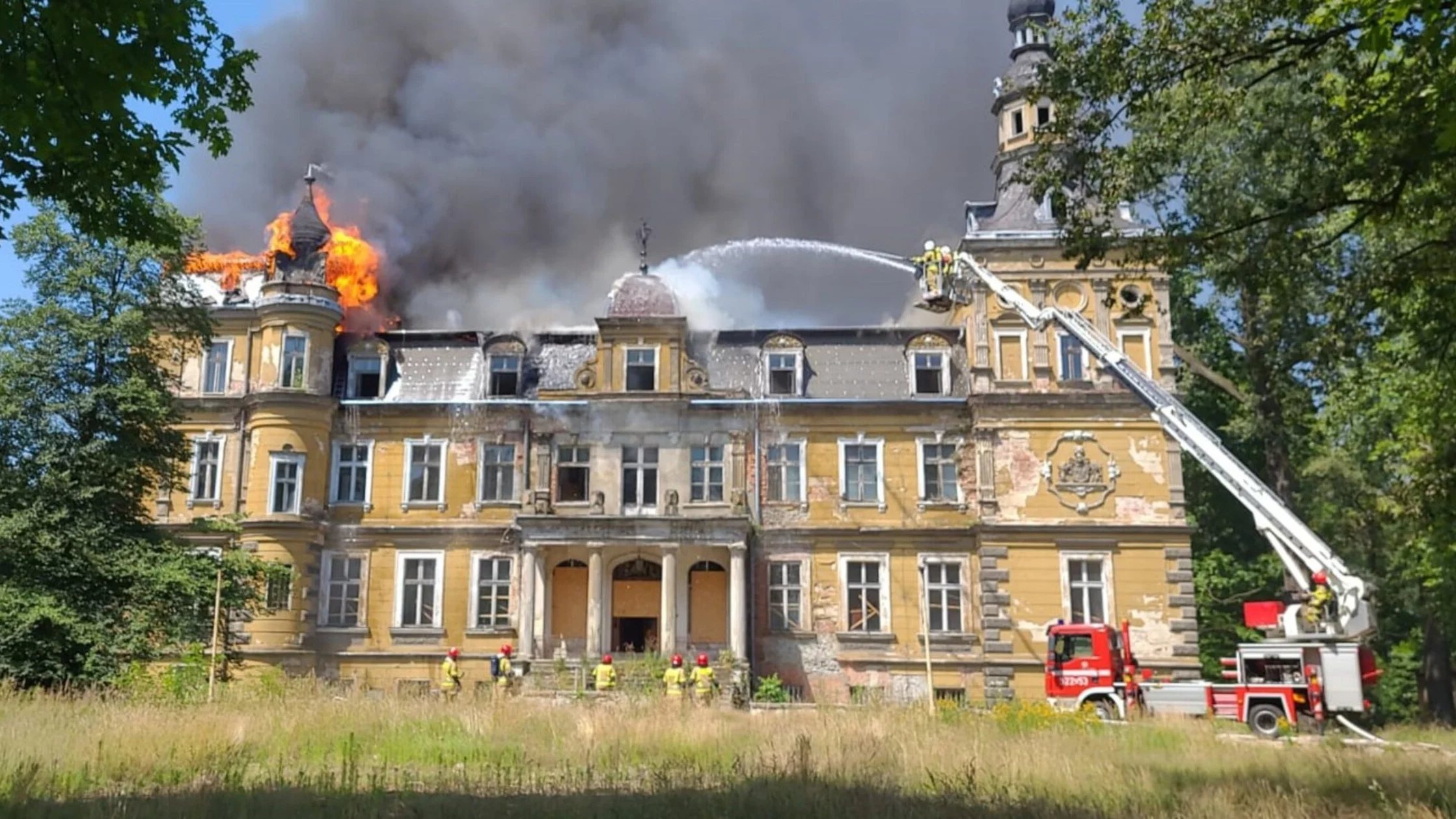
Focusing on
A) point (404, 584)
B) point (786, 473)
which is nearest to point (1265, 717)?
point (786, 473)

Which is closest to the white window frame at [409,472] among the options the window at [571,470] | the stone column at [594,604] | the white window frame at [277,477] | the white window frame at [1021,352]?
the white window frame at [277,477]

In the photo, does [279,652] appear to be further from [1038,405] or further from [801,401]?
[1038,405]

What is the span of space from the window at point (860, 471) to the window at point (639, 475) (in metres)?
5.15

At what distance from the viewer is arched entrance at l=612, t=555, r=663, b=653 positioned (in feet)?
108

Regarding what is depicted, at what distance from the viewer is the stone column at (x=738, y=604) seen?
29.5 m

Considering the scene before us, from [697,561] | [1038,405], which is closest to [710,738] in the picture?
[697,561]

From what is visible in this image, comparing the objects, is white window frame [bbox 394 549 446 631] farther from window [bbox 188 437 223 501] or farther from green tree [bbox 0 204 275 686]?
green tree [bbox 0 204 275 686]

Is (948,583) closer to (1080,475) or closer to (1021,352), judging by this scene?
(1080,475)

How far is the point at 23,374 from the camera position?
21.8m

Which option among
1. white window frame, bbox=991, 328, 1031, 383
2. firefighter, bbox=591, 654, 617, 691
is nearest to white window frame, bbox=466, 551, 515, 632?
firefighter, bbox=591, 654, 617, 691

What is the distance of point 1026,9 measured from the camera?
36.2 m

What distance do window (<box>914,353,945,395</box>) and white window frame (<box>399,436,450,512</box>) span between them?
1333 centimetres

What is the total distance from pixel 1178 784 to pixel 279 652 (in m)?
25.0

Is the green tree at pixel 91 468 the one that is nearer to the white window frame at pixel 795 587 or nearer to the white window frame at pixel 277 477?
the white window frame at pixel 277 477
